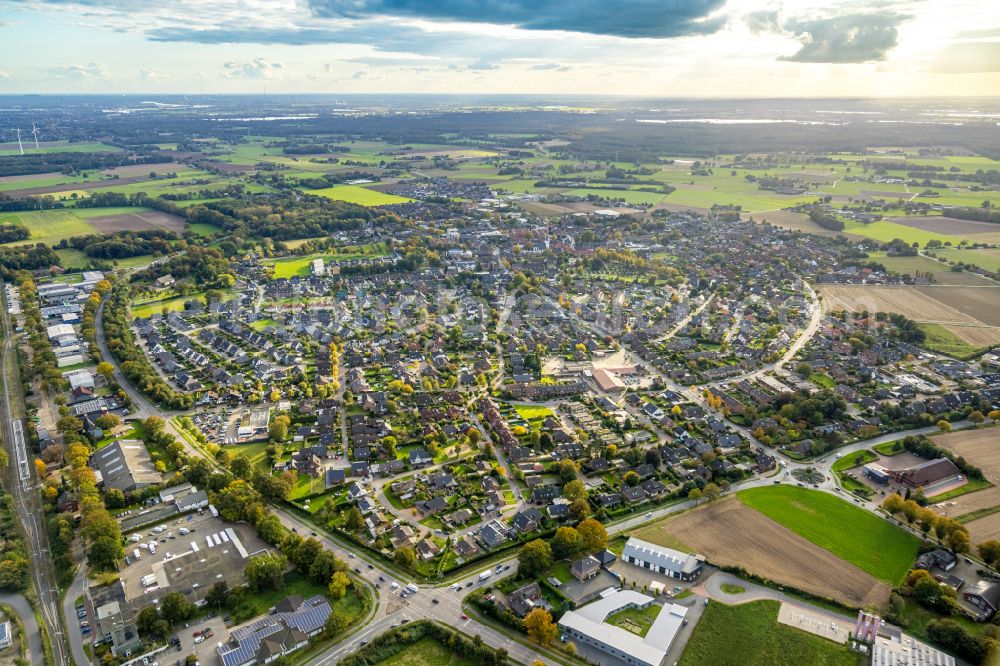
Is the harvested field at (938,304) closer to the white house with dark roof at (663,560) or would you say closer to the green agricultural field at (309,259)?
the white house with dark roof at (663,560)

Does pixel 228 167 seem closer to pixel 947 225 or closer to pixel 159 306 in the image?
pixel 159 306

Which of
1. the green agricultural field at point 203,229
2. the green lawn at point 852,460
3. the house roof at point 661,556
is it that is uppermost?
the green agricultural field at point 203,229

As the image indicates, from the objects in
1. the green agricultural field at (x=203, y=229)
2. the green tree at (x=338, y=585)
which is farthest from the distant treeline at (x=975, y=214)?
the green agricultural field at (x=203, y=229)

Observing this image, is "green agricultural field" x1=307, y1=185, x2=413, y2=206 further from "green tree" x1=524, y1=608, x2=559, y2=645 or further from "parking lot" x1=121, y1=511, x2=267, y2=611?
"green tree" x1=524, y1=608, x2=559, y2=645

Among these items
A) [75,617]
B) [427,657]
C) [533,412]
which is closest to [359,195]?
[533,412]

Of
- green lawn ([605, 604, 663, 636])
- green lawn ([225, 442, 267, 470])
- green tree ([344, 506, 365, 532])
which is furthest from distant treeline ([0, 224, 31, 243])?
green lawn ([605, 604, 663, 636])

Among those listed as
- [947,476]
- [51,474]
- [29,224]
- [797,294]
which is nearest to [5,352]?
[51,474]
